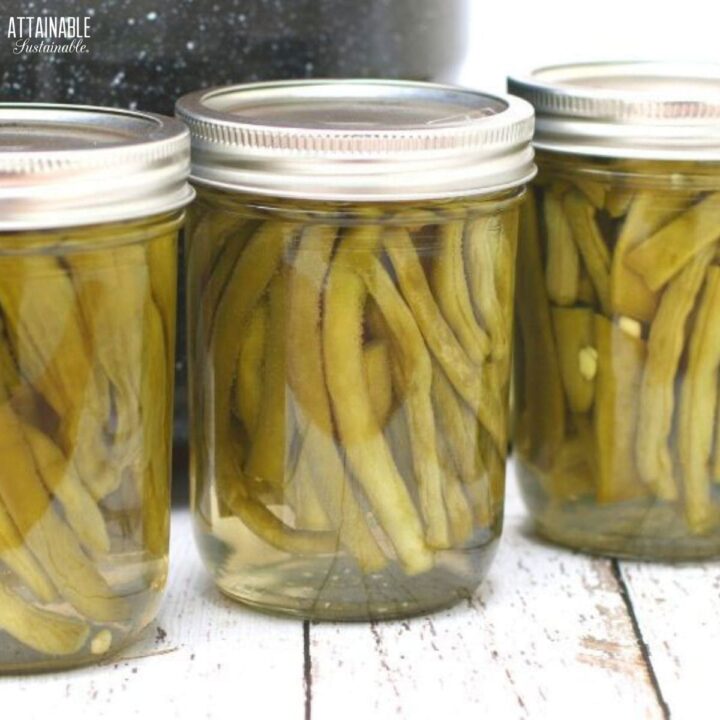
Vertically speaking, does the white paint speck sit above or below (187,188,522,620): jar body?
above

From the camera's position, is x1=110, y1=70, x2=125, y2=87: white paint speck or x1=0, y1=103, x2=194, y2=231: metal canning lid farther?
x1=110, y1=70, x2=125, y2=87: white paint speck

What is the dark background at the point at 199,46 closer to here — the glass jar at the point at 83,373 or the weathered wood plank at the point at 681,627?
the glass jar at the point at 83,373

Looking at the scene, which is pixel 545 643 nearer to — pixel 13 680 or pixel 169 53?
pixel 13 680

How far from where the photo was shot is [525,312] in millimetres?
1000

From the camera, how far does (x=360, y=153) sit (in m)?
0.83

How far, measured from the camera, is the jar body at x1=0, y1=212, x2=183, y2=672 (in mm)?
792

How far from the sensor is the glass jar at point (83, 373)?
78 centimetres

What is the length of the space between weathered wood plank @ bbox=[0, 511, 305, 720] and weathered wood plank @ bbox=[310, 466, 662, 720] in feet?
0.06

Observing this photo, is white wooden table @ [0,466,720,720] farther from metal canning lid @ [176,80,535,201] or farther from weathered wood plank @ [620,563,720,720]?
metal canning lid @ [176,80,535,201]

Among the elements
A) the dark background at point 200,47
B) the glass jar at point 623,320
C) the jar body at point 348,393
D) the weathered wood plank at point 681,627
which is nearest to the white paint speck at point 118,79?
the dark background at point 200,47

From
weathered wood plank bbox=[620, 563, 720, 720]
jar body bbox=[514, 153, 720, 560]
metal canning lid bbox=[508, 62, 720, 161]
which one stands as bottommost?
weathered wood plank bbox=[620, 563, 720, 720]

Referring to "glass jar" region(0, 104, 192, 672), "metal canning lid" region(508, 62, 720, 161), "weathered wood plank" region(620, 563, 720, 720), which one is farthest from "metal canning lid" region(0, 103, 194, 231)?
"weathered wood plank" region(620, 563, 720, 720)

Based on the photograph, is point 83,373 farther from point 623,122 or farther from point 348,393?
point 623,122

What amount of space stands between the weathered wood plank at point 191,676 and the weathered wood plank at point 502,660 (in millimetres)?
17
